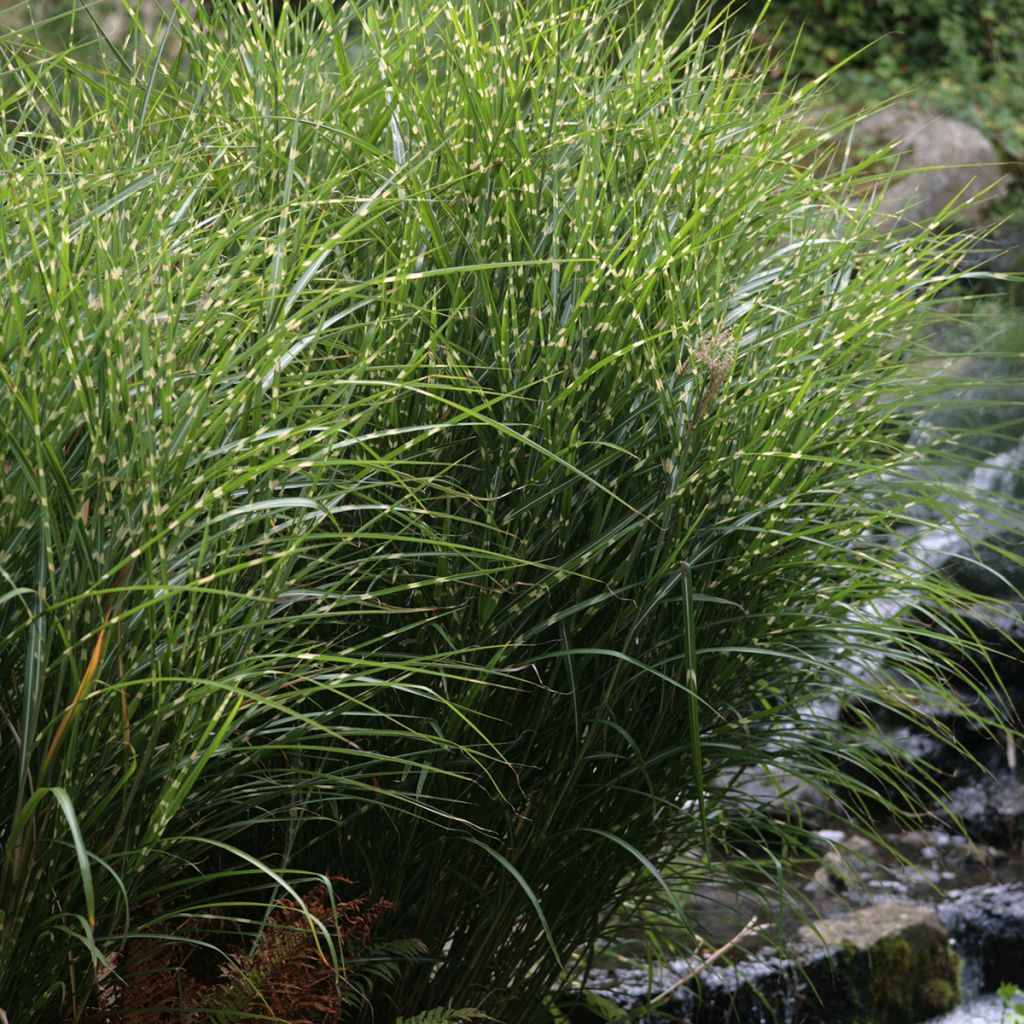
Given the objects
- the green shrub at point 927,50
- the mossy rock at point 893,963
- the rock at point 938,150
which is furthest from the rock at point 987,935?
the green shrub at point 927,50

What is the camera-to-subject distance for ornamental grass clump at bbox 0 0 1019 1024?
1.74 m

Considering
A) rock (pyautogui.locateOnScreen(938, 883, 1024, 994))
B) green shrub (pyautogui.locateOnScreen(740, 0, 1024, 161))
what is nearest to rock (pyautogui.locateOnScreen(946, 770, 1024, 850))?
rock (pyautogui.locateOnScreen(938, 883, 1024, 994))

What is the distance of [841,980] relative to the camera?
153 inches

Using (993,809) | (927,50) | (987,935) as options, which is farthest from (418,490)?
(927,50)

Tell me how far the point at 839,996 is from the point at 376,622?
7.68 feet

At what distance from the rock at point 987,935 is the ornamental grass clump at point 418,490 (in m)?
2.16

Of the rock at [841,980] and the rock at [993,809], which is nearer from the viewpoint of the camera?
the rock at [841,980]

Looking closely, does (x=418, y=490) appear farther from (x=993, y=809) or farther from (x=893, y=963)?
(x=993, y=809)

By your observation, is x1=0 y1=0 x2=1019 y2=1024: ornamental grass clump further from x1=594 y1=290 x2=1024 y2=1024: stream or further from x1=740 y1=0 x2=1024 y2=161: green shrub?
x1=740 y1=0 x2=1024 y2=161: green shrub

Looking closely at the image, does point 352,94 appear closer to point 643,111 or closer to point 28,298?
point 643,111

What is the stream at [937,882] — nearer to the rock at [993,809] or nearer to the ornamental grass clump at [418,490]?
the rock at [993,809]

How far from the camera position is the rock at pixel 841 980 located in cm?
355

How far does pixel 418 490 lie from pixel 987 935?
11.2 feet

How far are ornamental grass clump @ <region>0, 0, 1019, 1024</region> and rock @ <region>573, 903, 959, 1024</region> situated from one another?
1.01 meters
